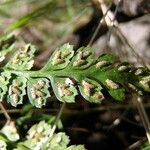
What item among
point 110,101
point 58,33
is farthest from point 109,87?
point 58,33

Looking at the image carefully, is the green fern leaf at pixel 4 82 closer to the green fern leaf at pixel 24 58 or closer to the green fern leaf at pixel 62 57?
the green fern leaf at pixel 24 58

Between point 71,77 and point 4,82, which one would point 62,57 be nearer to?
point 71,77

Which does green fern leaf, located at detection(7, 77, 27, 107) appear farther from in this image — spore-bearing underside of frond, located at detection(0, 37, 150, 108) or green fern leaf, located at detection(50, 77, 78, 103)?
green fern leaf, located at detection(50, 77, 78, 103)

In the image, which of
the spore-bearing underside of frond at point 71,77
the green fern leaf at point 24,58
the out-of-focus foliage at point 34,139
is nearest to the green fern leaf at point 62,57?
the spore-bearing underside of frond at point 71,77

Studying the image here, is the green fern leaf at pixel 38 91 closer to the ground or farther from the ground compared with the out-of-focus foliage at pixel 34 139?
farther from the ground

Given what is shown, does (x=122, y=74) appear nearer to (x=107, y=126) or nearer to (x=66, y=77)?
(x=66, y=77)

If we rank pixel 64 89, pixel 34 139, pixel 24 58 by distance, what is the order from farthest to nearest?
pixel 34 139
pixel 24 58
pixel 64 89

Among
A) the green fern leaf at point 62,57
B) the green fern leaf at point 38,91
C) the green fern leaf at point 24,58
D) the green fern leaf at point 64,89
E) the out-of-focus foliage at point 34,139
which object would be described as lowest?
the out-of-focus foliage at point 34,139

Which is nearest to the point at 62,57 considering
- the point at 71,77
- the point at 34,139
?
the point at 71,77

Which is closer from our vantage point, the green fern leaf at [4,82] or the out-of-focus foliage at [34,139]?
the green fern leaf at [4,82]
